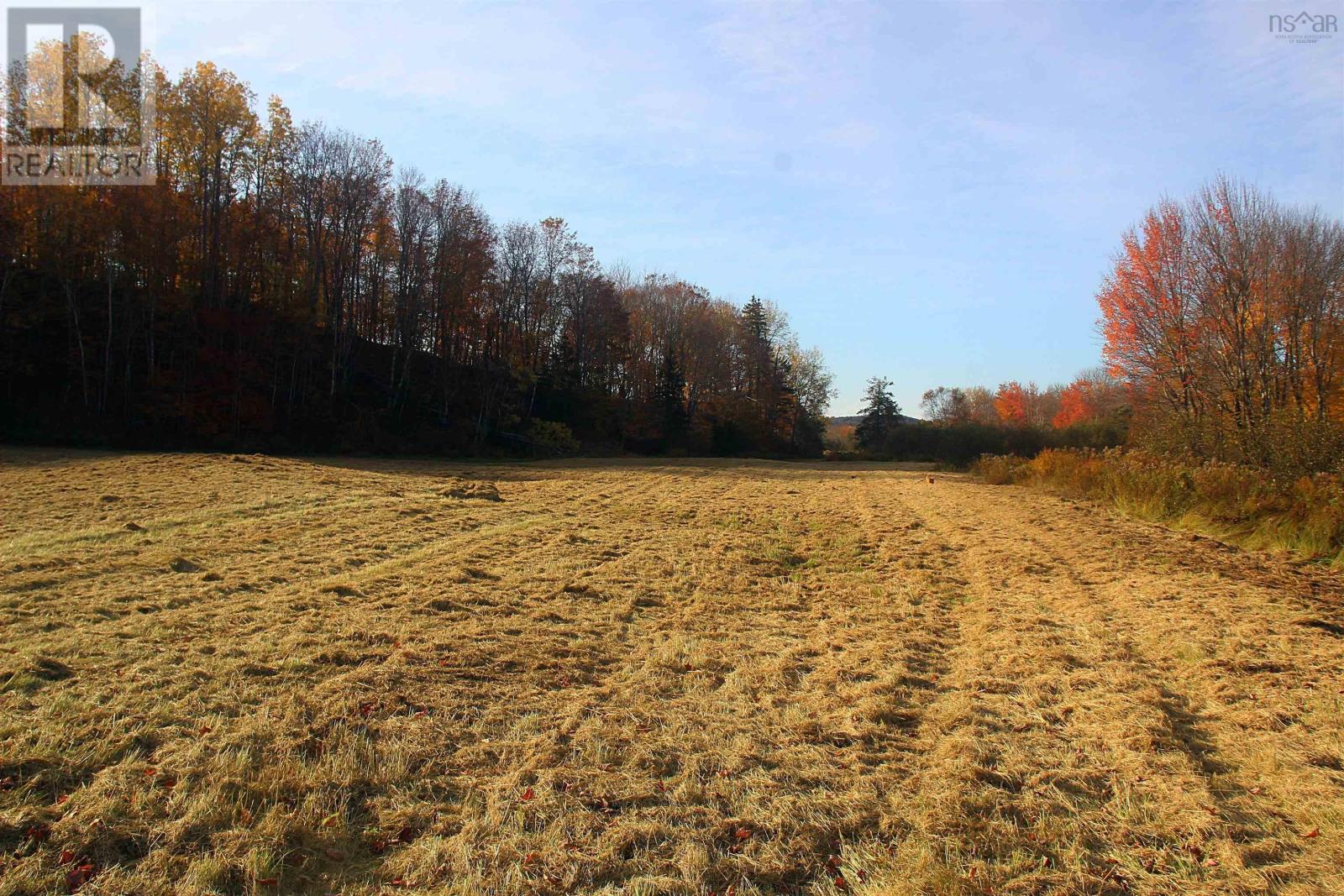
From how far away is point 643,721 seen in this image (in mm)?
4688

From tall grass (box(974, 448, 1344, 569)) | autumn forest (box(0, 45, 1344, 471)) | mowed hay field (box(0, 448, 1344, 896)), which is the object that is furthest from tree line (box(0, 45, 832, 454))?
tall grass (box(974, 448, 1344, 569))

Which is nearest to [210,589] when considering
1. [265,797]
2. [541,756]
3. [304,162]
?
[265,797]

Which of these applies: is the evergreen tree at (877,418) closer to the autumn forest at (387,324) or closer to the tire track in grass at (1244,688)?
the autumn forest at (387,324)

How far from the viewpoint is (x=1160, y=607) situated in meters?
7.76

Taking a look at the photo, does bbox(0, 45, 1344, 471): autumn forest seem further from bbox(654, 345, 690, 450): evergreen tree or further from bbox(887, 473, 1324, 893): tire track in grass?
bbox(887, 473, 1324, 893): tire track in grass

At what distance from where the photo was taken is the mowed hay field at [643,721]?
3150 millimetres

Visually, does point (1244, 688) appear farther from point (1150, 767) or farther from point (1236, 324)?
point (1236, 324)

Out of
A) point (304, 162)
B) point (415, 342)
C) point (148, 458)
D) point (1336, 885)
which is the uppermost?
point (304, 162)

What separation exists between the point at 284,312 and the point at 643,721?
32.0 m

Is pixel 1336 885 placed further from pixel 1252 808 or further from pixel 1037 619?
pixel 1037 619

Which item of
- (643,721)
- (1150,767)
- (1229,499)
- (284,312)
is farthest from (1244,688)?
(284,312)

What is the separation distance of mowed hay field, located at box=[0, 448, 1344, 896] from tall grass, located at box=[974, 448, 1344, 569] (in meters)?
1.21

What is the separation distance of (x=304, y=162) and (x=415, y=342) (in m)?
10.2

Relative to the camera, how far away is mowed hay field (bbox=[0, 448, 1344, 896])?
315 centimetres
